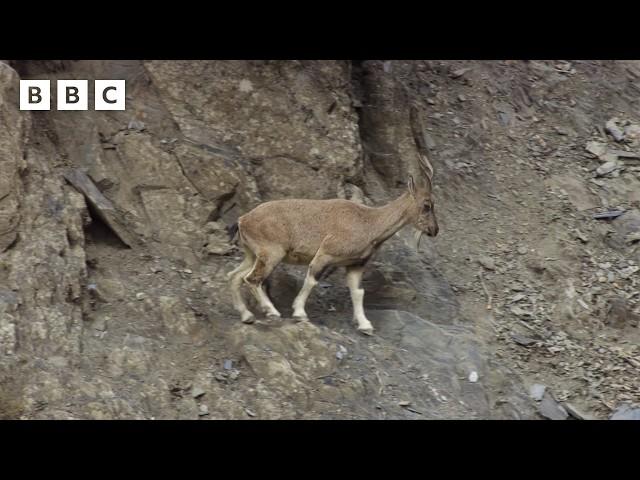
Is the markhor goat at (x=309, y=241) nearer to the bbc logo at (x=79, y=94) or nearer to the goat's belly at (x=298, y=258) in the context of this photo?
the goat's belly at (x=298, y=258)

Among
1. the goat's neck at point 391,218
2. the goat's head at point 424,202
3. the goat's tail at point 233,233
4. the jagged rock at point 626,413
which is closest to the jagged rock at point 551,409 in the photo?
the jagged rock at point 626,413

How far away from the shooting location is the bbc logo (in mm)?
14609

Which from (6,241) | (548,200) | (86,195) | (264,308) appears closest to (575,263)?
(548,200)

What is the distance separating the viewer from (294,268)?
15.0 metres

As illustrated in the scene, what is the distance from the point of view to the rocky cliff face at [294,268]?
1246 cm

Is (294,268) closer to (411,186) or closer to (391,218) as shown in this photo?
(391,218)

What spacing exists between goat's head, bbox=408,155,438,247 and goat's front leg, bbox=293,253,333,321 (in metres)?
1.68

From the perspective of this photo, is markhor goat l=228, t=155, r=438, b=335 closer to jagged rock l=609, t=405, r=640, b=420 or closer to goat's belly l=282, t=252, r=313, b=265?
goat's belly l=282, t=252, r=313, b=265

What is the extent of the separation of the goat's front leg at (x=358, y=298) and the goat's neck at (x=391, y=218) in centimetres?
53

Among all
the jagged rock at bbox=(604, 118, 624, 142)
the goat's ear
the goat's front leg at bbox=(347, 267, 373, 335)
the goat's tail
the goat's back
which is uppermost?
the jagged rock at bbox=(604, 118, 624, 142)

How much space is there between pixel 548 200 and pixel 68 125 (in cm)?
784

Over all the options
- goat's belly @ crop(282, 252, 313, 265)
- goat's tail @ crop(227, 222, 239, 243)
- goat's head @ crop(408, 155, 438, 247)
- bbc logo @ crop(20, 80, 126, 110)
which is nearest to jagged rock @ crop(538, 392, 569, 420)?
goat's head @ crop(408, 155, 438, 247)

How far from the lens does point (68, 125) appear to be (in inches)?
589

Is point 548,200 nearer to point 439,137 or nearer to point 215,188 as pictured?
point 439,137
